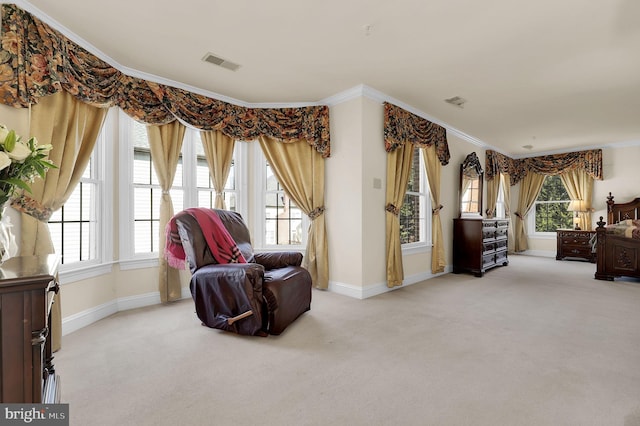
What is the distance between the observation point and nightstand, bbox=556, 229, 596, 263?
267 inches

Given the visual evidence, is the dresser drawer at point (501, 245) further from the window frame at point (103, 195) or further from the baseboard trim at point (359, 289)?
the window frame at point (103, 195)

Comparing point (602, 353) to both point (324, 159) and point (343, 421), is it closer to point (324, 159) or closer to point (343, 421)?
point (343, 421)

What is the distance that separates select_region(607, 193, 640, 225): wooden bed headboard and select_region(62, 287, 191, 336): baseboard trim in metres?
8.20

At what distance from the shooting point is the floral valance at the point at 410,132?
4168mm

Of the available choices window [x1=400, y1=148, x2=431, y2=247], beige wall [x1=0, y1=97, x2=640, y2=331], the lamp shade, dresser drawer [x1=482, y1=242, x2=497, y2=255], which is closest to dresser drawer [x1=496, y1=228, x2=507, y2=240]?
dresser drawer [x1=482, y1=242, x2=497, y2=255]

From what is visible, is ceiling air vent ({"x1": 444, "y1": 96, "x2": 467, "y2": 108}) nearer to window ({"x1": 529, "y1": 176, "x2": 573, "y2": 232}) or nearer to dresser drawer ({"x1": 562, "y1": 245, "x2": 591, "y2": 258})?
dresser drawer ({"x1": 562, "y1": 245, "x2": 591, "y2": 258})

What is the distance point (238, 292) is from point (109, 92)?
7.43 feet

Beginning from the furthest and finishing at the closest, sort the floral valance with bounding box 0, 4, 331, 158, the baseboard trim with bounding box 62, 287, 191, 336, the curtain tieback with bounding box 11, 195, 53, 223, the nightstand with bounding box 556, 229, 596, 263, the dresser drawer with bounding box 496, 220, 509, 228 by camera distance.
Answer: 1. the nightstand with bounding box 556, 229, 596, 263
2. the dresser drawer with bounding box 496, 220, 509, 228
3. the baseboard trim with bounding box 62, 287, 191, 336
4. the curtain tieback with bounding box 11, 195, 53, 223
5. the floral valance with bounding box 0, 4, 331, 158

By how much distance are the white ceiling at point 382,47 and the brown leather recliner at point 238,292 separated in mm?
1595

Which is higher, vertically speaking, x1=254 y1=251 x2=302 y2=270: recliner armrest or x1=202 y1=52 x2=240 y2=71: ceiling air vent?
x1=202 y1=52 x2=240 y2=71: ceiling air vent

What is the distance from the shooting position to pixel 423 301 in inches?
150

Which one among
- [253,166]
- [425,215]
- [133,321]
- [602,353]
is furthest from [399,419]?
[425,215]

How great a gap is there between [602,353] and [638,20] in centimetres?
257

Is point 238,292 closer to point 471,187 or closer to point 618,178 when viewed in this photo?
point 471,187
